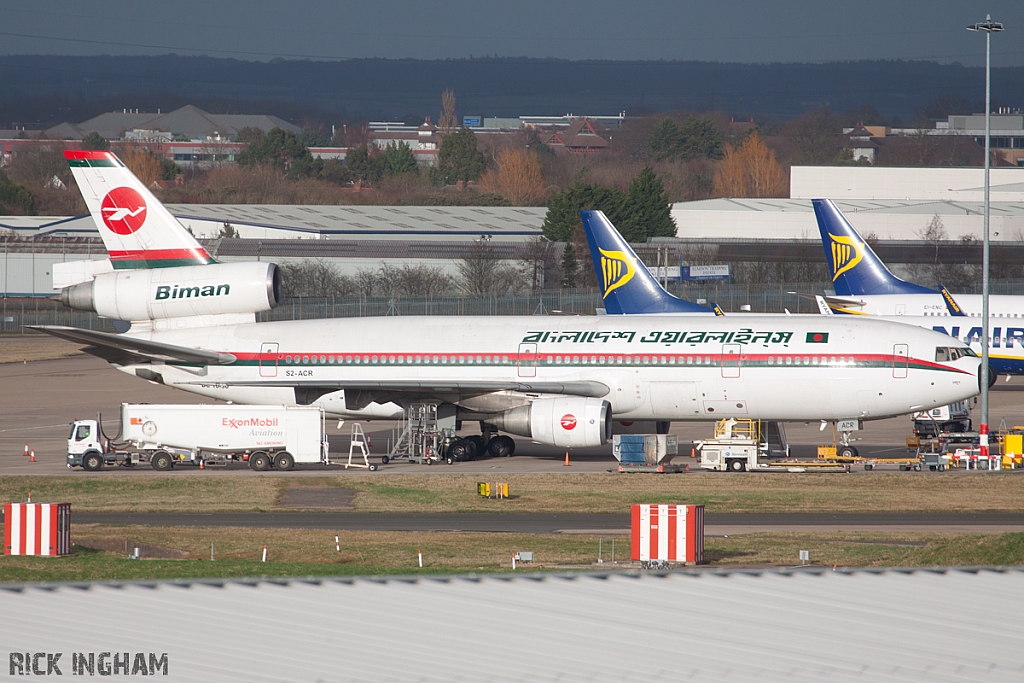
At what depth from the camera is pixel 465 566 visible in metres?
22.3

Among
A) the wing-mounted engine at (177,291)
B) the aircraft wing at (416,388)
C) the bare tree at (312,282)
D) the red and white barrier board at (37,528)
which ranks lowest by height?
the red and white barrier board at (37,528)

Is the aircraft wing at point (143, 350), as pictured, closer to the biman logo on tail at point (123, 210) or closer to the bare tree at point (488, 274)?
the biman logo on tail at point (123, 210)

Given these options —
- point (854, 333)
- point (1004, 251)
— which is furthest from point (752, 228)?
point (854, 333)

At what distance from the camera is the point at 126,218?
4000cm

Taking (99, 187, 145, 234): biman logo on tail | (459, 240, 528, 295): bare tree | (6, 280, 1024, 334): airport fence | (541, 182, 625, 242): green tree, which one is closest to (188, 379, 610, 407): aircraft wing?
(99, 187, 145, 234): biman logo on tail

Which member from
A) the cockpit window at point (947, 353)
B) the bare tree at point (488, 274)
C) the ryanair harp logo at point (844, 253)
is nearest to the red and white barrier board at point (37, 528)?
the cockpit window at point (947, 353)

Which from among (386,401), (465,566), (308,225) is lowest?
(465,566)

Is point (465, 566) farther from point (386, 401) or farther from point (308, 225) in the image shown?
point (308, 225)

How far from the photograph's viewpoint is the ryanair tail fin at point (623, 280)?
5591 centimetres

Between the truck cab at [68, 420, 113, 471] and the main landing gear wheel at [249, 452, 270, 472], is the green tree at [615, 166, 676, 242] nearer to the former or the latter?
the main landing gear wheel at [249, 452, 270, 472]

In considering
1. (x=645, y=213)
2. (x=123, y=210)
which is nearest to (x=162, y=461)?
(x=123, y=210)

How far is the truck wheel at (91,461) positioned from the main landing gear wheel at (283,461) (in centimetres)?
528

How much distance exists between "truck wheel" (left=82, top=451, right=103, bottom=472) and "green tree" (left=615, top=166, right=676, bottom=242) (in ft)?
269

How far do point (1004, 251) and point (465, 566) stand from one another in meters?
88.1
